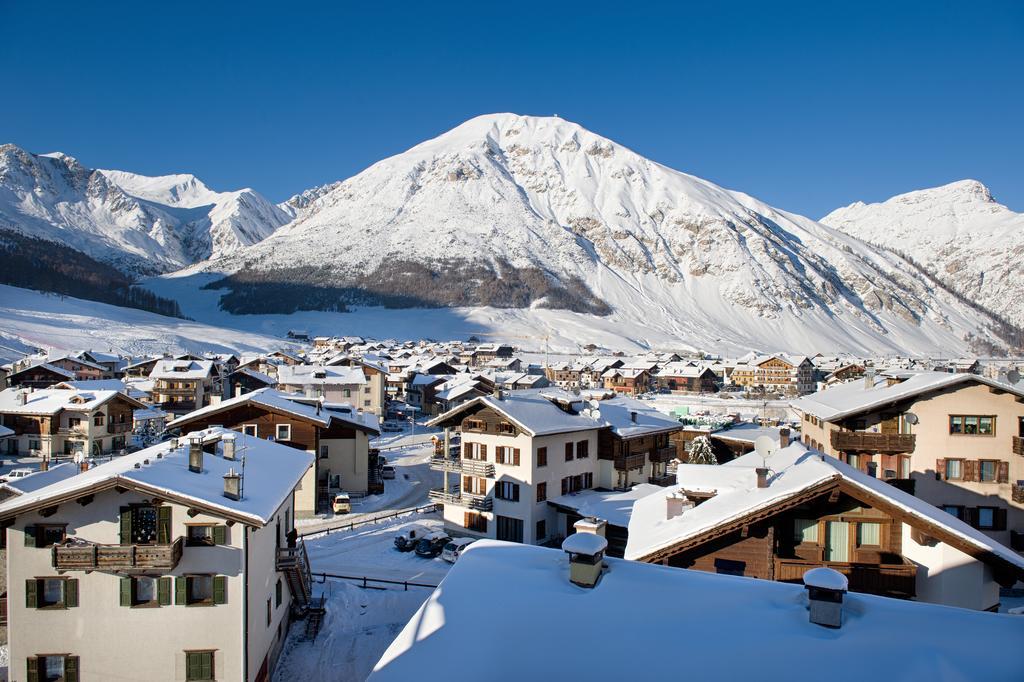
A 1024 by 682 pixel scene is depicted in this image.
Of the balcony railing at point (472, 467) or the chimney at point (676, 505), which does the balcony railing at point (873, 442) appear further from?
the balcony railing at point (472, 467)

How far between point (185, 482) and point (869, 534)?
1752cm

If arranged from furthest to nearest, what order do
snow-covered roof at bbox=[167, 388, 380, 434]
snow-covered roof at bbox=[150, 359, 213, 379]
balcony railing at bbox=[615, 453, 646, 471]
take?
1. snow-covered roof at bbox=[150, 359, 213, 379]
2. balcony railing at bbox=[615, 453, 646, 471]
3. snow-covered roof at bbox=[167, 388, 380, 434]

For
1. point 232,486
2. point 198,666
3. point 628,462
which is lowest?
point 198,666

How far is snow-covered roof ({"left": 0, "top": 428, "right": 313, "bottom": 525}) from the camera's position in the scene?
56.3 feet

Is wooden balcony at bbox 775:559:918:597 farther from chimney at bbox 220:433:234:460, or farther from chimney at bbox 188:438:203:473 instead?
chimney at bbox 220:433:234:460

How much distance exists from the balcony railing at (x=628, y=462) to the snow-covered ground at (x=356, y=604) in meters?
12.7

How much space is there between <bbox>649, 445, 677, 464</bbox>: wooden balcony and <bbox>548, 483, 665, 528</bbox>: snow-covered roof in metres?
3.51

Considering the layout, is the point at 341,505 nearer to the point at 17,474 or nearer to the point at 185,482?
the point at 17,474

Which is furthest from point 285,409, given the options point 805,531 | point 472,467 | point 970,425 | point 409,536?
point 970,425

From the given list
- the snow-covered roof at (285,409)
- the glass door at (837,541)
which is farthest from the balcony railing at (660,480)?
the glass door at (837,541)

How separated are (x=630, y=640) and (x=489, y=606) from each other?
2.10m

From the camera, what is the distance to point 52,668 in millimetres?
17828

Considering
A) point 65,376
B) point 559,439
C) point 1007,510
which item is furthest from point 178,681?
point 65,376

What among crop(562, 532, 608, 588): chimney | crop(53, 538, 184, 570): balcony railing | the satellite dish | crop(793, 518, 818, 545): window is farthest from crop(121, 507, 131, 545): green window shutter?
the satellite dish
